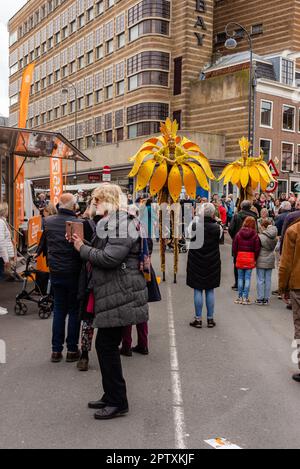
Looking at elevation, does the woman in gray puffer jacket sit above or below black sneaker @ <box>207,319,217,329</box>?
above

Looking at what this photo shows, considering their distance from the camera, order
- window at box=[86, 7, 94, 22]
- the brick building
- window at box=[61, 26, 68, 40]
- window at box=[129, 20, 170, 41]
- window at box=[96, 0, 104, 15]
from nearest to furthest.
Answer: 1. the brick building
2. window at box=[129, 20, 170, 41]
3. window at box=[96, 0, 104, 15]
4. window at box=[86, 7, 94, 22]
5. window at box=[61, 26, 68, 40]

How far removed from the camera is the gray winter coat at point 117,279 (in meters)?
4.32

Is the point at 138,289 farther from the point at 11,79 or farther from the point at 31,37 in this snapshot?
the point at 11,79

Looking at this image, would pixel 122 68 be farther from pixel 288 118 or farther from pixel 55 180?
pixel 55 180

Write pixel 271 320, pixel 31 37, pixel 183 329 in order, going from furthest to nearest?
pixel 31 37
pixel 271 320
pixel 183 329

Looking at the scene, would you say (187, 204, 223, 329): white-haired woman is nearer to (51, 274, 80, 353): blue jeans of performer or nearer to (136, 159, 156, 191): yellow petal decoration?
(51, 274, 80, 353): blue jeans of performer

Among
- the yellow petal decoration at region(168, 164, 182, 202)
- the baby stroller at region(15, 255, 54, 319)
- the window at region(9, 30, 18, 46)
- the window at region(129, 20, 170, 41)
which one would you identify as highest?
the window at region(9, 30, 18, 46)

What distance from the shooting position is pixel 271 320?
8531 millimetres

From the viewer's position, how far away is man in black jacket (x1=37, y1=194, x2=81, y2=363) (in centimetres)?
589

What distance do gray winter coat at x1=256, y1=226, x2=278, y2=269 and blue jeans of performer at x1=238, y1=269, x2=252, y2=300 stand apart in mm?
268

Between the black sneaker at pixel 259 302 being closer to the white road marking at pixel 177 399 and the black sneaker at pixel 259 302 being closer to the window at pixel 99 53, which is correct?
the white road marking at pixel 177 399

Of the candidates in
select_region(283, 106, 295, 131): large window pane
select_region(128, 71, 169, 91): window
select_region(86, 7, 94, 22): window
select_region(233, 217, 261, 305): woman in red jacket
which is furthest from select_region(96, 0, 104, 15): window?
select_region(233, 217, 261, 305): woman in red jacket

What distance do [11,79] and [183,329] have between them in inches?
2999
